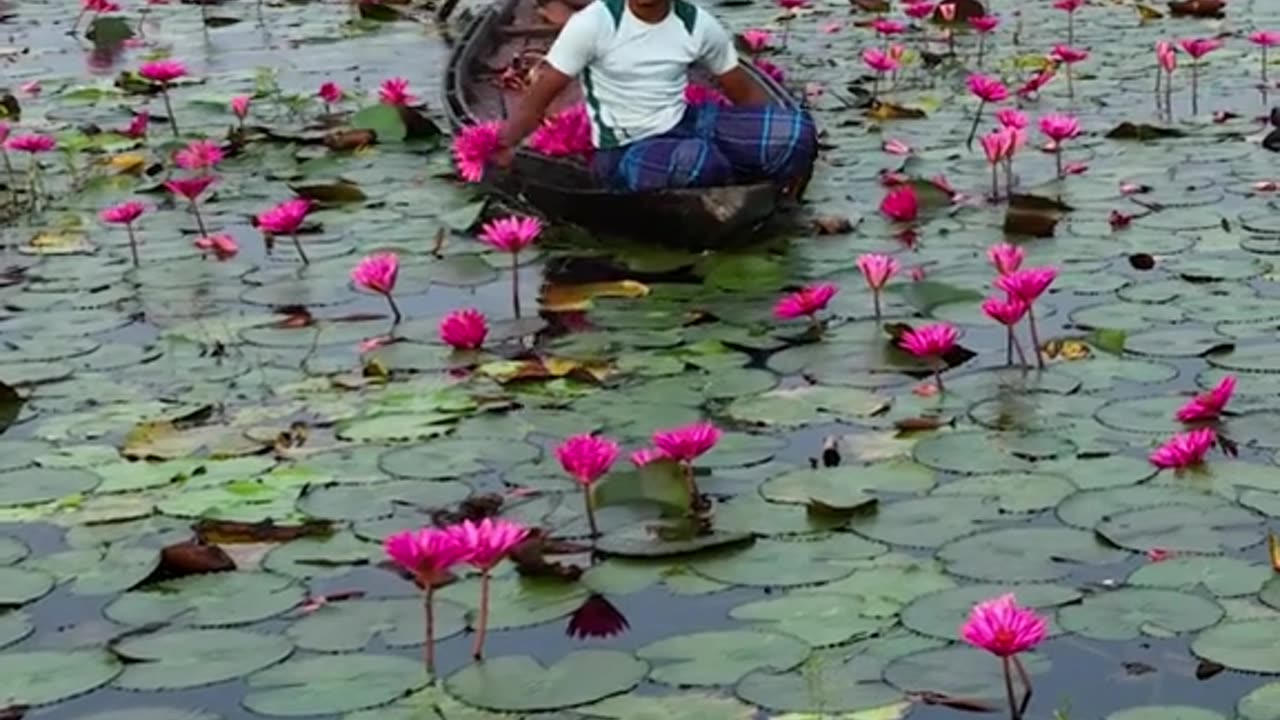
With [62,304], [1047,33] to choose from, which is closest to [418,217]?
[62,304]

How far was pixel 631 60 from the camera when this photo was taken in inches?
203

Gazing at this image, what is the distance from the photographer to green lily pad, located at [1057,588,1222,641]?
108 inches

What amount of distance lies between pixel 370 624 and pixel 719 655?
479 mm

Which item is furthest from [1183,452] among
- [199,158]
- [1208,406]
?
[199,158]

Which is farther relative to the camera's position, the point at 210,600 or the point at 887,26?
the point at 887,26

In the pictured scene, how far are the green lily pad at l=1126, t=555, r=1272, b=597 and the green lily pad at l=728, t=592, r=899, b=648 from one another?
353 mm

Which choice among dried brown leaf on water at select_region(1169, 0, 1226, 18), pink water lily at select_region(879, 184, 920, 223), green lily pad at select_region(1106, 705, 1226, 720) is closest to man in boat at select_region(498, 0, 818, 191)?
pink water lily at select_region(879, 184, 920, 223)

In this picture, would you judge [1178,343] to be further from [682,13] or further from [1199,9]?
[1199,9]

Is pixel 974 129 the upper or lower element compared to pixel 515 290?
lower

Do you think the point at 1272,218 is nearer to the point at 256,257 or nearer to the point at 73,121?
the point at 256,257

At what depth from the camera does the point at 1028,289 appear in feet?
11.9

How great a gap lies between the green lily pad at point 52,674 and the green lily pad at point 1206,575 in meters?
1.34

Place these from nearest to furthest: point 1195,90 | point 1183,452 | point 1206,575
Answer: point 1206,575 < point 1183,452 < point 1195,90

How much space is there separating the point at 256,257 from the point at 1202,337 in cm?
226
